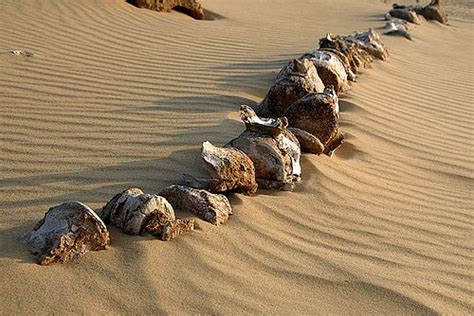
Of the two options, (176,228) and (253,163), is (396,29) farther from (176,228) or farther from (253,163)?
(176,228)

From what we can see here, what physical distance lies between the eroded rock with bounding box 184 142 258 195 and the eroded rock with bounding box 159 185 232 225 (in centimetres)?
12

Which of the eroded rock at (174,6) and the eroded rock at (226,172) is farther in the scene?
the eroded rock at (174,6)

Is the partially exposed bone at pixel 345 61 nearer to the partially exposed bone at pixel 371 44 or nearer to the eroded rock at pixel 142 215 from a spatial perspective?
the partially exposed bone at pixel 371 44

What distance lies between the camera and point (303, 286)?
9.66ft

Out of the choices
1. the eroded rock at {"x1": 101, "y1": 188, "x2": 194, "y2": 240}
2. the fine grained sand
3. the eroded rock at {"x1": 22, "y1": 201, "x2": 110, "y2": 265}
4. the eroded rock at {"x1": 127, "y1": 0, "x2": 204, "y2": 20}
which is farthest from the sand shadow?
the eroded rock at {"x1": 22, "y1": 201, "x2": 110, "y2": 265}

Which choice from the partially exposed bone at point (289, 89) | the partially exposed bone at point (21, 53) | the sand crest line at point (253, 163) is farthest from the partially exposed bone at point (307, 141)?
the partially exposed bone at point (21, 53)

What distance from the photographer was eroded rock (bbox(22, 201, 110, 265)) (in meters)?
2.81

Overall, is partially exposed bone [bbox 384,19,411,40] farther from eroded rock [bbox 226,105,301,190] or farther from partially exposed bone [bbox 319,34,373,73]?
eroded rock [bbox 226,105,301,190]

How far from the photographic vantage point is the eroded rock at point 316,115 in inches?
175

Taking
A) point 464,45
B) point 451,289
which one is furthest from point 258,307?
point 464,45

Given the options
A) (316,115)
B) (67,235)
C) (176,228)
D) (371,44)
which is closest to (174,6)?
(371,44)

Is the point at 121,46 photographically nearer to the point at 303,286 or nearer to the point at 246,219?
the point at 246,219

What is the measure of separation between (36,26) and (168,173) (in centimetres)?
463

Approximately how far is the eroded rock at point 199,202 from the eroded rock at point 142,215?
0.19m
